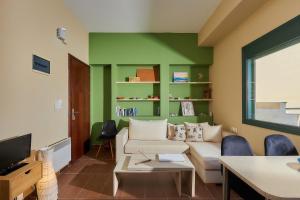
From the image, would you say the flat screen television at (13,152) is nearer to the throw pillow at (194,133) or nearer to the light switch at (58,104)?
the light switch at (58,104)

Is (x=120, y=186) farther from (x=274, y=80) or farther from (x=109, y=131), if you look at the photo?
(x=274, y=80)

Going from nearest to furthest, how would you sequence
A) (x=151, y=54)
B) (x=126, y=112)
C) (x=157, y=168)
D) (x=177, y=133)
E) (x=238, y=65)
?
(x=157, y=168) < (x=238, y=65) < (x=177, y=133) < (x=151, y=54) < (x=126, y=112)

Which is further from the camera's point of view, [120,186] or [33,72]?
[120,186]

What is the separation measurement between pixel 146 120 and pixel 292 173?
11.9 ft

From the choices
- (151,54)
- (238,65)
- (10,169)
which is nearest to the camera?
(10,169)

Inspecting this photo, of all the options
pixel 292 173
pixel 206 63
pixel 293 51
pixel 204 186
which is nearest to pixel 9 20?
pixel 292 173

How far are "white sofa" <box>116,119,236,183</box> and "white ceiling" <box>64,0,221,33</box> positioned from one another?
2228mm

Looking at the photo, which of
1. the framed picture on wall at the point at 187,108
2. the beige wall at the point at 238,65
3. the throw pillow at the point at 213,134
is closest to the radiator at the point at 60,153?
the throw pillow at the point at 213,134

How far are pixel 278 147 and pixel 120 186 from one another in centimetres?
206

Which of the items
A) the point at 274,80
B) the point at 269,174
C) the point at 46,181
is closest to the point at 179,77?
the point at 274,80

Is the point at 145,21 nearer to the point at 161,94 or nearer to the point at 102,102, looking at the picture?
the point at 161,94

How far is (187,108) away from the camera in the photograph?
534cm

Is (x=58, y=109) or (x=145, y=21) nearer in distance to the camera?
(x=58, y=109)

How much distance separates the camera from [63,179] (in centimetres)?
340
